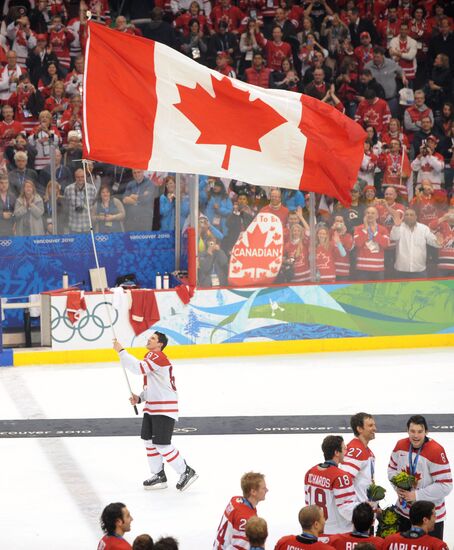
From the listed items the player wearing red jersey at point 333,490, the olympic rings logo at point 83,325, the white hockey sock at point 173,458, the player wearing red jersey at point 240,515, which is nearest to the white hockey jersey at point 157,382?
the white hockey sock at point 173,458

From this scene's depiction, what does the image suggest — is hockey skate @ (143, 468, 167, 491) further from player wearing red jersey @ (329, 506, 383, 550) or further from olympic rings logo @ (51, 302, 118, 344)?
olympic rings logo @ (51, 302, 118, 344)

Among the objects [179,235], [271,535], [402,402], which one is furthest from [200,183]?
[271,535]

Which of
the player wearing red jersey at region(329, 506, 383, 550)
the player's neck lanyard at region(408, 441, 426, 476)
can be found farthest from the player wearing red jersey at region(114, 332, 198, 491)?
the player wearing red jersey at region(329, 506, 383, 550)

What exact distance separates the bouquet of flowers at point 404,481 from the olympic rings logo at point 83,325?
8.64 m

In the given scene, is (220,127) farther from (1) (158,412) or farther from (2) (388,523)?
(2) (388,523)

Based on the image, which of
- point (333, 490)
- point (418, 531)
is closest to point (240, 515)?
point (333, 490)

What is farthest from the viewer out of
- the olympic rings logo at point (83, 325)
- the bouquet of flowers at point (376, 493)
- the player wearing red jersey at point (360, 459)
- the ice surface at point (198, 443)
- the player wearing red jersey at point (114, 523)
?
the olympic rings logo at point (83, 325)

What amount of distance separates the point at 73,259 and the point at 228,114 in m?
4.20

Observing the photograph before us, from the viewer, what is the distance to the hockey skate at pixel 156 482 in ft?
35.9

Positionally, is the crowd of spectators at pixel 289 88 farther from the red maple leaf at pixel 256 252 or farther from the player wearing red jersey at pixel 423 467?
the player wearing red jersey at pixel 423 467

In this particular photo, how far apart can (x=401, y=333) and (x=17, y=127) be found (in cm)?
637

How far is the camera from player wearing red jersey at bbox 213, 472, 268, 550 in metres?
7.43

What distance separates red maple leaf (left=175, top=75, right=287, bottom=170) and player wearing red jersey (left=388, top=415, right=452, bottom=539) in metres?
5.93

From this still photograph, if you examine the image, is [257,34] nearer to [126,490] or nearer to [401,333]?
[401,333]
